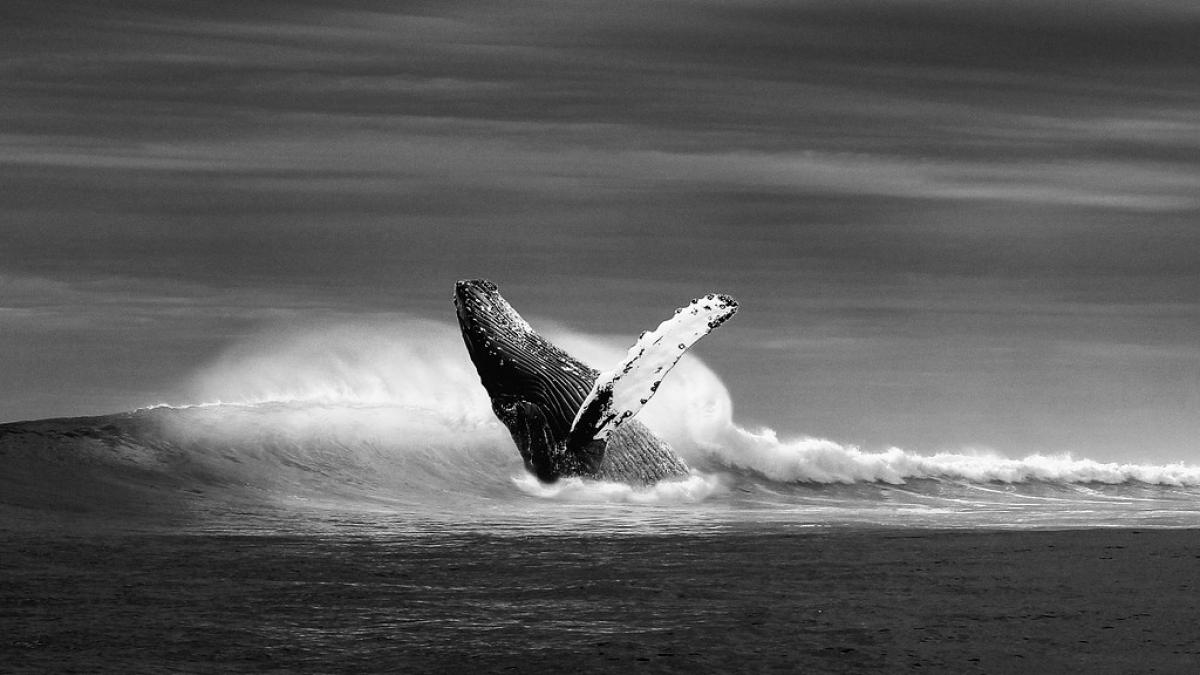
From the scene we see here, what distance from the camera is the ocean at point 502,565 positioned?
905cm

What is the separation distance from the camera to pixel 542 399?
24188mm

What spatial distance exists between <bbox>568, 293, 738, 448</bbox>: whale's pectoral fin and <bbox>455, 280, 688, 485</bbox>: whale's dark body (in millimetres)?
331

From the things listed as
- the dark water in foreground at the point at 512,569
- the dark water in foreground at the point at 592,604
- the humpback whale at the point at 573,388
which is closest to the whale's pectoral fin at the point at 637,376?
the humpback whale at the point at 573,388

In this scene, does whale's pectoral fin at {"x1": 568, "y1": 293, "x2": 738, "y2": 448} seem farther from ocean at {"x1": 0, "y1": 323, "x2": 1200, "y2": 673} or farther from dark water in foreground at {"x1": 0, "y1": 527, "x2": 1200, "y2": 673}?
dark water in foreground at {"x1": 0, "y1": 527, "x2": 1200, "y2": 673}

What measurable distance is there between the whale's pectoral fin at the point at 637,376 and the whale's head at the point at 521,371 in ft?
1.39

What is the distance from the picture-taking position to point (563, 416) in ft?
79.4

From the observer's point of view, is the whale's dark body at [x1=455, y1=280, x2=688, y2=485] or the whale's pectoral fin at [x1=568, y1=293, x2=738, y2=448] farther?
the whale's dark body at [x1=455, y1=280, x2=688, y2=485]

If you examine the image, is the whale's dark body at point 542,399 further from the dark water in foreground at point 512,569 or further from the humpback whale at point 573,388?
the dark water in foreground at point 512,569

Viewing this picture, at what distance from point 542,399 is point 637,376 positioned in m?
1.90

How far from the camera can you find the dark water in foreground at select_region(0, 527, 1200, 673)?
344 inches

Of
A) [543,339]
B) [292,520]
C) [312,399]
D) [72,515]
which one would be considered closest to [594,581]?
[292,520]

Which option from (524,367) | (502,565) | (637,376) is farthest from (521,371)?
(502,565)

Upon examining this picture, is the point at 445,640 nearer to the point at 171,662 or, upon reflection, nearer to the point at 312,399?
the point at 171,662

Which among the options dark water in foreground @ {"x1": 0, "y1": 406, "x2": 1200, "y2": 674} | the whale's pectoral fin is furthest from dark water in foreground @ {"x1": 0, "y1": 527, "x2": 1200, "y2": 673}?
the whale's pectoral fin
